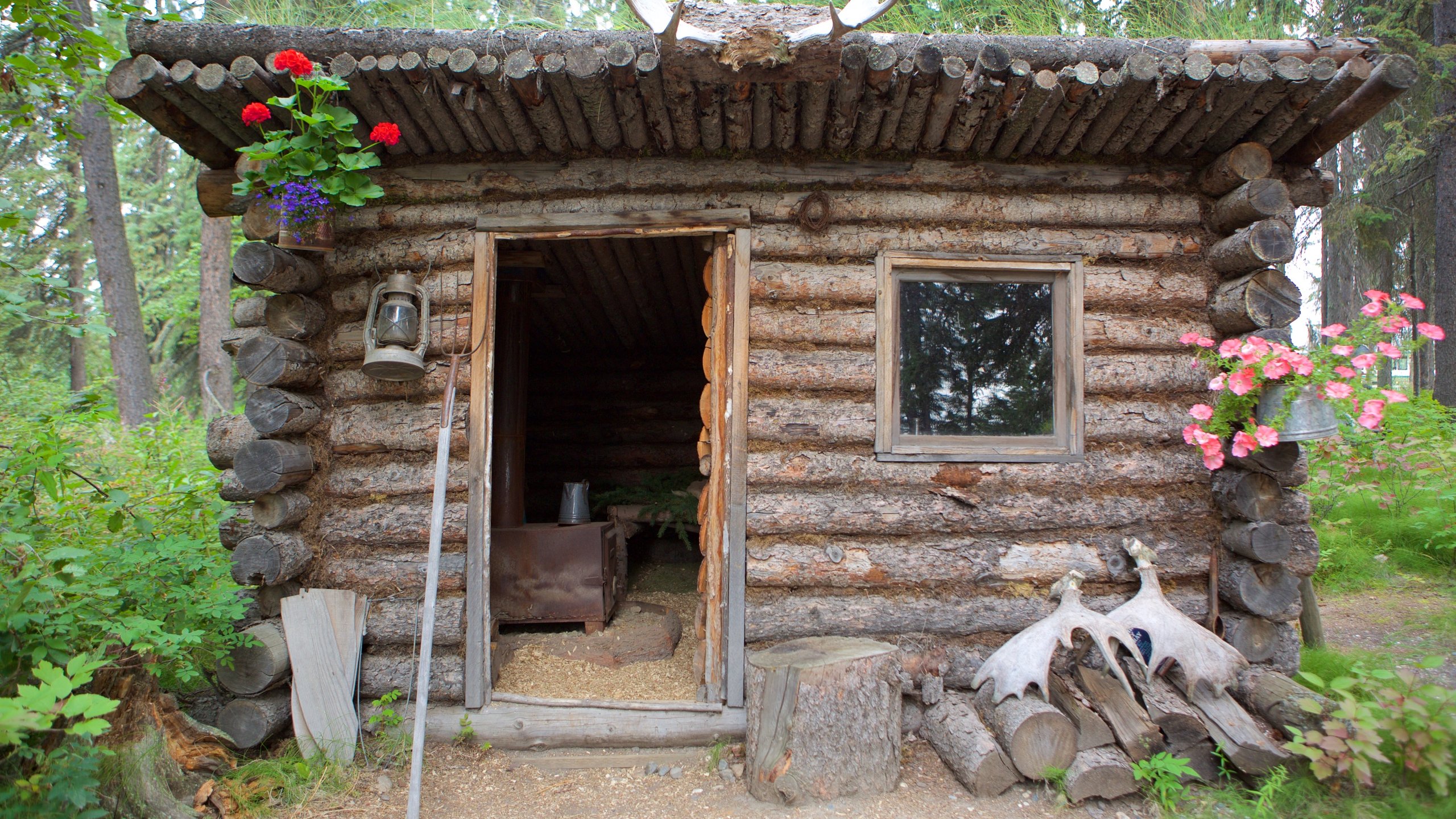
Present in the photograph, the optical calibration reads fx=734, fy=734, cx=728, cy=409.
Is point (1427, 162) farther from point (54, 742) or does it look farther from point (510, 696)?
point (54, 742)

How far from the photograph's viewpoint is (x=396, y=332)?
143 inches

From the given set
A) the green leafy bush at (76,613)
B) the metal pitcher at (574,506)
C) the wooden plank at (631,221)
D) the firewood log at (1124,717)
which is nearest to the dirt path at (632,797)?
the firewood log at (1124,717)

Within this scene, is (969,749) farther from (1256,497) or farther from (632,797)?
(1256,497)

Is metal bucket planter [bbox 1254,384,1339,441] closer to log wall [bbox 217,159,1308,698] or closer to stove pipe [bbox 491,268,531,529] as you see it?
log wall [bbox 217,159,1308,698]

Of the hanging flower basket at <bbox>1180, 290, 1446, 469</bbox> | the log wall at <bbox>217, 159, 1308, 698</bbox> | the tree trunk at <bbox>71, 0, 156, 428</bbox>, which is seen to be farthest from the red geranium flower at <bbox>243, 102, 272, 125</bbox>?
the tree trunk at <bbox>71, 0, 156, 428</bbox>

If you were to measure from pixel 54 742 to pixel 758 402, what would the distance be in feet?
10.4

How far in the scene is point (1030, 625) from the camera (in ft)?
12.6

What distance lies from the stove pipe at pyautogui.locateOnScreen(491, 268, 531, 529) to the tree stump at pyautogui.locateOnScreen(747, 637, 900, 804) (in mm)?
2686

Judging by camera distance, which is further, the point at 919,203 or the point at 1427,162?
the point at 1427,162

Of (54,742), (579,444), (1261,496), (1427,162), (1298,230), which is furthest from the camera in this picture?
(1298,230)

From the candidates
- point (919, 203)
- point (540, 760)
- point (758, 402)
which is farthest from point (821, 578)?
point (919, 203)

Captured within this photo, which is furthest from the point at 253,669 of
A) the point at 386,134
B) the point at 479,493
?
the point at 386,134

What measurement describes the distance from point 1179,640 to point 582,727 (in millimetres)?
3038

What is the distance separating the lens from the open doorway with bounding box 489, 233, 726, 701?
4578 mm
